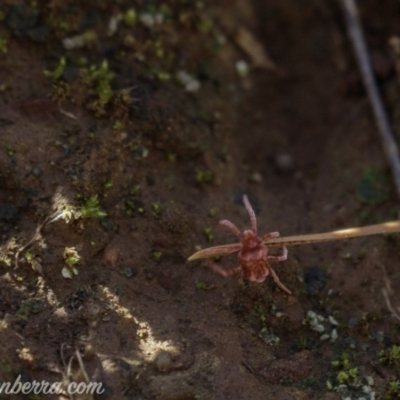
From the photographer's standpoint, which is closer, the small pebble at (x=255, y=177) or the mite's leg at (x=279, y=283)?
the mite's leg at (x=279, y=283)

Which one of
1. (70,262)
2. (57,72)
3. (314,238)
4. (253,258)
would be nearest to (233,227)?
(253,258)

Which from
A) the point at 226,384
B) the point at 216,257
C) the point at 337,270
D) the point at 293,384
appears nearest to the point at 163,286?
the point at 216,257

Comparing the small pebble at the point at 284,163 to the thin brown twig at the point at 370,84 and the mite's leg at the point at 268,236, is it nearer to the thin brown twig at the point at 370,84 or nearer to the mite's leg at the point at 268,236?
the thin brown twig at the point at 370,84

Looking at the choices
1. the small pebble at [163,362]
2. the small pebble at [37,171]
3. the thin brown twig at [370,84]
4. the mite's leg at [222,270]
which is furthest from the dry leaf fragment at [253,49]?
the small pebble at [163,362]

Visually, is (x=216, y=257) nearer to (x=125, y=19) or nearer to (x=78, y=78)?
(x=78, y=78)

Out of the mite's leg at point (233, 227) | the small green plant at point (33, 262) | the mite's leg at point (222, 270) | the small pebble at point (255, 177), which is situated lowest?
the small green plant at point (33, 262)

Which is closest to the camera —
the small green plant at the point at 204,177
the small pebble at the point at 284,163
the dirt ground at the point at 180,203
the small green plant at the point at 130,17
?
the dirt ground at the point at 180,203

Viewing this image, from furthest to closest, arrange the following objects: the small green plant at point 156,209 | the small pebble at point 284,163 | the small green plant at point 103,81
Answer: the small pebble at point 284,163 < the small green plant at point 103,81 < the small green plant at point 156,209
